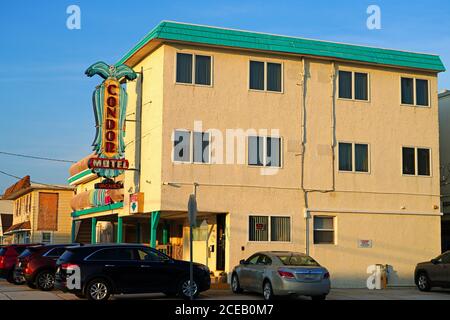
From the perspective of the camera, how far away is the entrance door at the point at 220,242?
2777cm

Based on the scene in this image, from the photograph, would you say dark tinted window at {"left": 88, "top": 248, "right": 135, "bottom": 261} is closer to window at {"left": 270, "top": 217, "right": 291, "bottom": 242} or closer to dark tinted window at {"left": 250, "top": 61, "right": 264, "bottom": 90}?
window at {"left": 270, "top": 217, "right": 291, "bottom": 242}

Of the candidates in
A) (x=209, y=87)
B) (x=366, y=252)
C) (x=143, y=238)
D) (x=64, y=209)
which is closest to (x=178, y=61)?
(x=209, y=87)

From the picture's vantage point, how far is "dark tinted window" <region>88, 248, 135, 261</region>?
1989 cm

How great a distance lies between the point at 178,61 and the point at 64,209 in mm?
26767

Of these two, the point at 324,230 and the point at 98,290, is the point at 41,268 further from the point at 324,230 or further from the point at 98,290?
the point at 324,230

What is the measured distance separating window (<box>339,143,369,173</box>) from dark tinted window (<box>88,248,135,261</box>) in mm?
11773

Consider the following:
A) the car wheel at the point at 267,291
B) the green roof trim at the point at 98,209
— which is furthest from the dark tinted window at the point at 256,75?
the car wheel at the point at 267,291

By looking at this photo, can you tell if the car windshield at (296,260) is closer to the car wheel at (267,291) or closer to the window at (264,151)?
the car wheel at (267,291)

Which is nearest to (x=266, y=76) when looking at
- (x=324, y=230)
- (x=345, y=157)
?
(x=345, y=157)

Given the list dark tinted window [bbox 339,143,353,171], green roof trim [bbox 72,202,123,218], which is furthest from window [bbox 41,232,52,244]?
dark tinted window [bbox 339,143,353,171]

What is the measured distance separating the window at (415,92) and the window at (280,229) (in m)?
7.74

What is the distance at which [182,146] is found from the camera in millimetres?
26656

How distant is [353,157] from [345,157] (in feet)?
1.10
